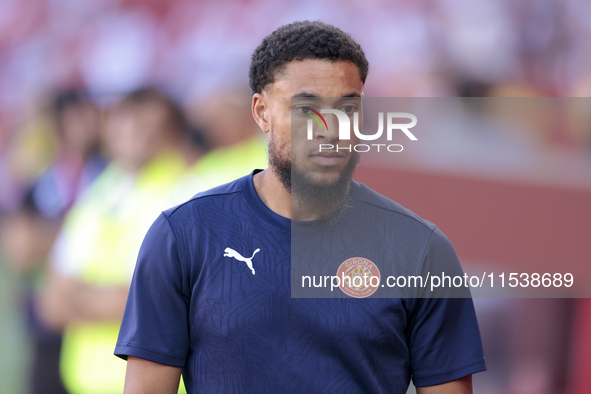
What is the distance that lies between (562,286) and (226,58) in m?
2.01

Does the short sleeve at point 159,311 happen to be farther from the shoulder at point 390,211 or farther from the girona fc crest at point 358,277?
the shoulder at point 390,211

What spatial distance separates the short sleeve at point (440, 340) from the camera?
55.2 inches

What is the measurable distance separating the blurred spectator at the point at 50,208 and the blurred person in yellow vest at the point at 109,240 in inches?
2.2

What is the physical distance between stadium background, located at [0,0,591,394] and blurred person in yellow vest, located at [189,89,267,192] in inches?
0.4

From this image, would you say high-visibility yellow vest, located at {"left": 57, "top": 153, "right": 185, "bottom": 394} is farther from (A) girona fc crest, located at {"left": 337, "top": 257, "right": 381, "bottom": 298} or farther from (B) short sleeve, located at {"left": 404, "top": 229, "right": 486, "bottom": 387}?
(B) short sleeve, located at {"left": 404, "top": 229, "right": 486, "bottom": 387}

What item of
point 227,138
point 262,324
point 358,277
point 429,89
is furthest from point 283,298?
point 429,89

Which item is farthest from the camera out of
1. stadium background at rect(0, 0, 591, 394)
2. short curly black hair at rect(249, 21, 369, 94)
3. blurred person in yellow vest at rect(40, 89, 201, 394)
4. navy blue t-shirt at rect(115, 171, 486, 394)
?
blurred person in yellow vest at rect(40, 89, 201, 394)

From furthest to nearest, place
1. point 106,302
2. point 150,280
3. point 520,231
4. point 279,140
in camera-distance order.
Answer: point 106,302 < point 520,231 < point 279,140 < point 150,280

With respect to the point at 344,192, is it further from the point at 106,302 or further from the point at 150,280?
the point at 106,302

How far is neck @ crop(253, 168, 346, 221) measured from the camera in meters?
1.45

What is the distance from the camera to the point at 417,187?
2.41 metres

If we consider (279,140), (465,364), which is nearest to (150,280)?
(279,140)

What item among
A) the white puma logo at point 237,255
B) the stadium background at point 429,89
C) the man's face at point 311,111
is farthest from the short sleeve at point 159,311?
the stadium background at point 429,89

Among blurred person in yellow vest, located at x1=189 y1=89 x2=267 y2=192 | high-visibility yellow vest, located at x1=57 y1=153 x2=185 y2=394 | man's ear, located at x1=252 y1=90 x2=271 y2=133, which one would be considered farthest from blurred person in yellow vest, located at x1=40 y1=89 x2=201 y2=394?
man's ear, located at x1=252 y1=90 x2=271 y2=133
